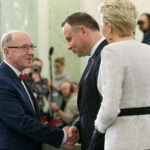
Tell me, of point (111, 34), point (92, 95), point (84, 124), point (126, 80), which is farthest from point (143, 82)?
point (84, 124)

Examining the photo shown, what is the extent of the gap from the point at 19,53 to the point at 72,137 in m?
0.78

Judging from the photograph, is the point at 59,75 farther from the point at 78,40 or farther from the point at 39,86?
the point at 78,40

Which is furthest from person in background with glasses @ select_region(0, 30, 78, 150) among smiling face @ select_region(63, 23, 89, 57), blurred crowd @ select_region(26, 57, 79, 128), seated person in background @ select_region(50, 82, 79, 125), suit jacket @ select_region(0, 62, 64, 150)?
seated person in background @ select_region(50, 82, 79, 125)

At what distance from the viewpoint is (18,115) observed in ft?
9.86

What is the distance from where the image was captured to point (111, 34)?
2422 millimetres

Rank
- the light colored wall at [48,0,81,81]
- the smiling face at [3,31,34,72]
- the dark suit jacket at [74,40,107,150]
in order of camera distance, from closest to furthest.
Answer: the dark suit jacket at [74,40,107,150], the smiling face at [3,31,34,72], the light colored wall at [48,0,81,81]

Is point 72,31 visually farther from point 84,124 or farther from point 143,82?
point 143,82

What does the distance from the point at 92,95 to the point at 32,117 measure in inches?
23.8

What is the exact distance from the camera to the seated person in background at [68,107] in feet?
21.6

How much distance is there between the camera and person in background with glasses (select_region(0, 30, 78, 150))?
9.88 feet

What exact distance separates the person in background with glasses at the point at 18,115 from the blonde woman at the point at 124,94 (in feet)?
2.63

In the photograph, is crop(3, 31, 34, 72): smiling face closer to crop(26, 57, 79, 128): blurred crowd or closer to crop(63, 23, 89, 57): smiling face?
crop(63, 23, 89, 57): smiling face

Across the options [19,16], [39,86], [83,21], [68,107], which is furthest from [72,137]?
[19,16]

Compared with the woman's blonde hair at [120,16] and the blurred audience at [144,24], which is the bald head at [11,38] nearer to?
the woman's blonde hair at [120,16]
